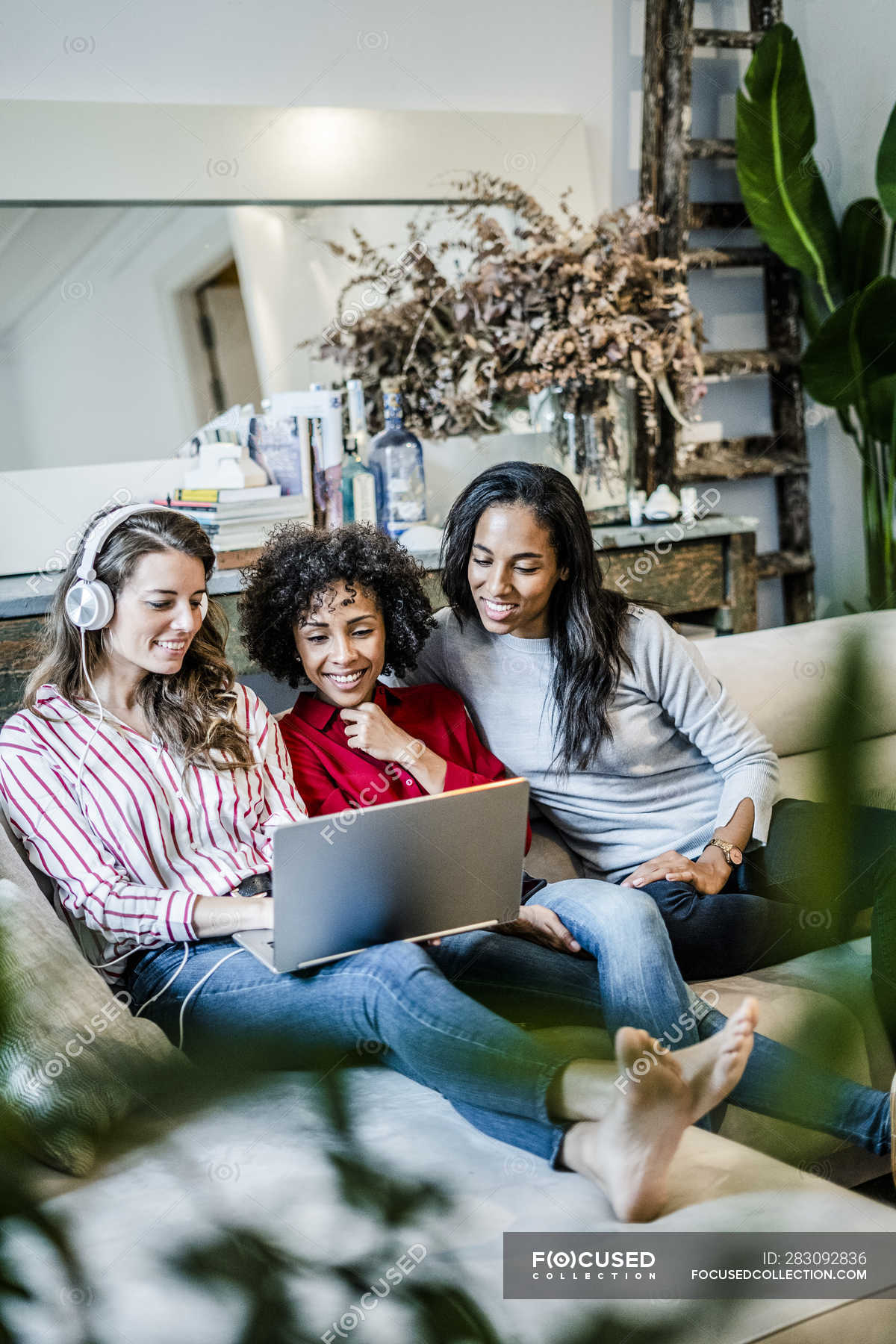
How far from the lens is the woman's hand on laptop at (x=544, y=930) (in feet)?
5.12

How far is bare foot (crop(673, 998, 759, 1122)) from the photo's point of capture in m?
0.90

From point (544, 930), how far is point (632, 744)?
39 centimetres

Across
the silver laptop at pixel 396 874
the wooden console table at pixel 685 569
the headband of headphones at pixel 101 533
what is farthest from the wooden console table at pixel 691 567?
the silver laptop at pixel 396 874

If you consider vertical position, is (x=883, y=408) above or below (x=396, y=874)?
above

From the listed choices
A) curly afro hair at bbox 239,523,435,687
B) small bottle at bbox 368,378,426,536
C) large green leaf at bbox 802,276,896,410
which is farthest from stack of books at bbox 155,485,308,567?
large green leaf at bbox 802,276,896,410

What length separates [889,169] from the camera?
9.87ft

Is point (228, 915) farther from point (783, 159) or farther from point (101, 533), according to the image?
point (783, 159)

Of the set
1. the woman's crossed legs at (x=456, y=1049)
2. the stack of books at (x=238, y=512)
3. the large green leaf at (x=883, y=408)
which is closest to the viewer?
the woman's crossed legs at (x=456, y=1049)

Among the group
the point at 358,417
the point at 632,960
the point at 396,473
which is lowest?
the point at 632,960

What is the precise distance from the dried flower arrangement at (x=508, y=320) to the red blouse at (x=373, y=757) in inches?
44.6

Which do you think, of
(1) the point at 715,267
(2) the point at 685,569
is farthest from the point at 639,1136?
(1) the point at 715,267

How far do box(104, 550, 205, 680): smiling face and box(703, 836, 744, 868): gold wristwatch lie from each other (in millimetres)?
809

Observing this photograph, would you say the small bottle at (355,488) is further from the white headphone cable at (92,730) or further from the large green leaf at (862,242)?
the large green leaf at (862,242)

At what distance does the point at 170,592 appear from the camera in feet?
5.08
